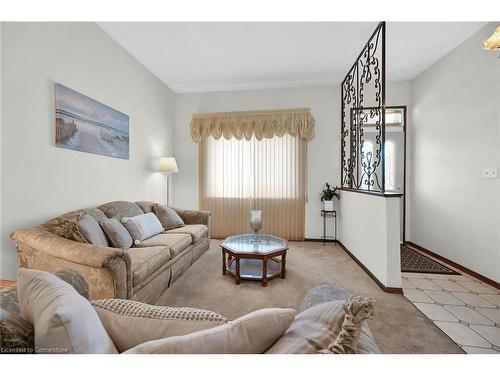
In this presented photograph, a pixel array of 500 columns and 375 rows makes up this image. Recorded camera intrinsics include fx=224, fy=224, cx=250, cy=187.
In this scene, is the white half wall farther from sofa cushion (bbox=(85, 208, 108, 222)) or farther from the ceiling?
sofa cushion (bbox=(85, 208, 108, 222))

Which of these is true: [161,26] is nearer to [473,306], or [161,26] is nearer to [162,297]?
[162,297]

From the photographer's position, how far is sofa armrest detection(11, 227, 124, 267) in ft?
5.06

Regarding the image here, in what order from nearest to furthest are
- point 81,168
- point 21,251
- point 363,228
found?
point 21,251
point 81,168
point 363,228

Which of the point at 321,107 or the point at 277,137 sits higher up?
the point at 321,107

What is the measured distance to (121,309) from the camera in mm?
732

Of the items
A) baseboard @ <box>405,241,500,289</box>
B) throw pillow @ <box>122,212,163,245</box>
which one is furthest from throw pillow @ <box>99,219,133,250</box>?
baseboard @ <box>405,241,500,289</box>

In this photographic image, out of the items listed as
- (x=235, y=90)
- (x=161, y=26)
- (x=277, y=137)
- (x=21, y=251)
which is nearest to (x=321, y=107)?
(x=277, y=137)

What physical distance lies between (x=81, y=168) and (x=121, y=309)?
2.19m

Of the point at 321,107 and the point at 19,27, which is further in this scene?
the point at 321,107

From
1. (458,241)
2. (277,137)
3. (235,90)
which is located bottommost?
(458,241)

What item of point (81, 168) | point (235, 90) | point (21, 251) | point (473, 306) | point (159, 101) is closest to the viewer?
point (21, 251)

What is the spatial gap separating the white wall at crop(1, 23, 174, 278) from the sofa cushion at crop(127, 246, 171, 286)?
2.83 ft

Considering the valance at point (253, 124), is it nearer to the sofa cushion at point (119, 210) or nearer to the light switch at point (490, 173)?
the sofa cushion at point (119, 210)

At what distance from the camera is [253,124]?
13.6ft
